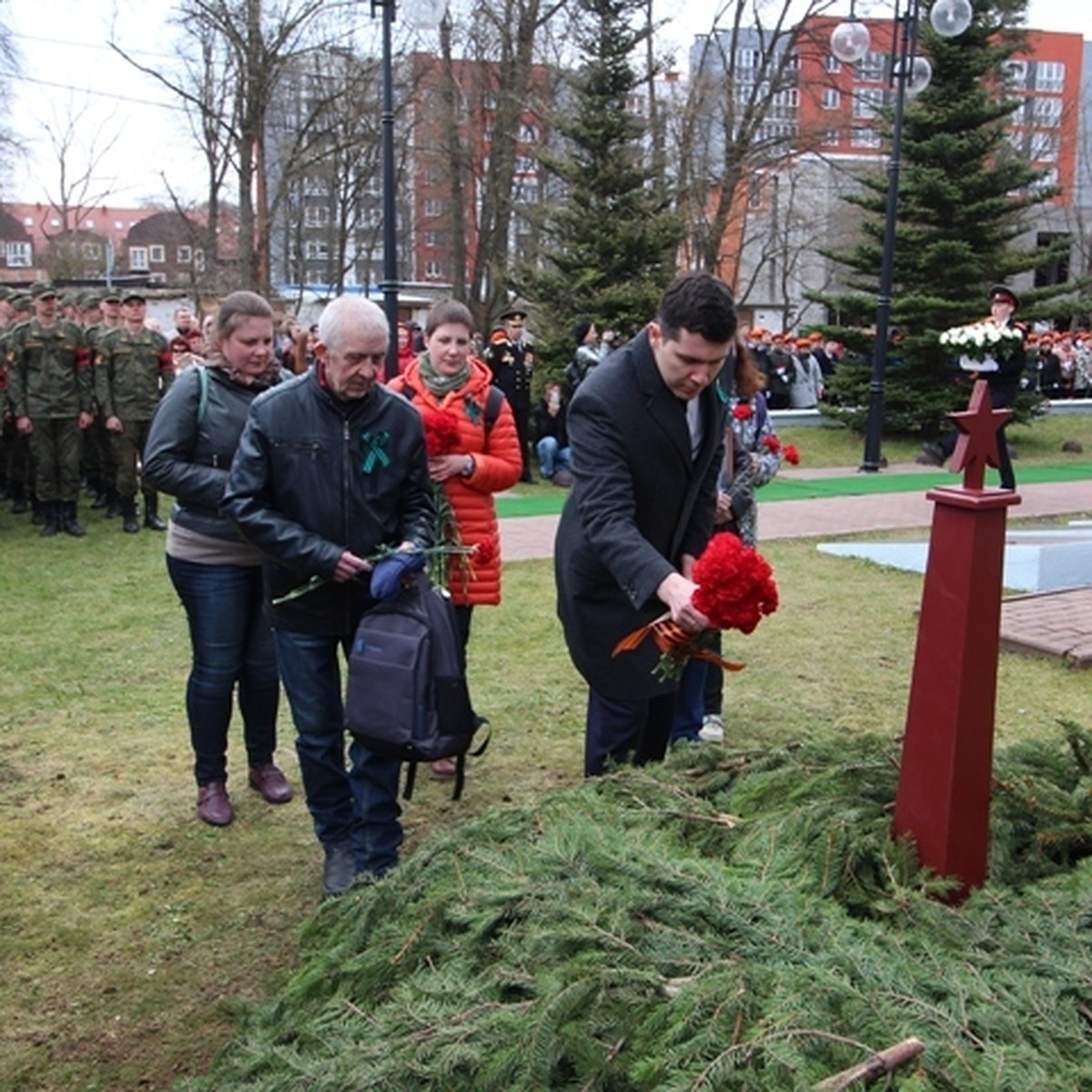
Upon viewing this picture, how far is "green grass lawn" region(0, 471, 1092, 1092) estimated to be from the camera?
3.56 meters

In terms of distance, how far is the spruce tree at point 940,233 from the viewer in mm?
20031

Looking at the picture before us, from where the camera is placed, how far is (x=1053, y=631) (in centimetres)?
752

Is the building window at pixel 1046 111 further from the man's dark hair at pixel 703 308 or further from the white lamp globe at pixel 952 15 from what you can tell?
the man's dark hair at pixel 703 308

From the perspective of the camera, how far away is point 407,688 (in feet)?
12.5

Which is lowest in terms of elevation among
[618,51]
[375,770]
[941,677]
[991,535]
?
[375,770]

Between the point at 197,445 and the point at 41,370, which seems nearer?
the point at 197,445

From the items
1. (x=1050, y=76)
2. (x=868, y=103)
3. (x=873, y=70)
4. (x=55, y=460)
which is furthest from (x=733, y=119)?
(x=1050, y=76)

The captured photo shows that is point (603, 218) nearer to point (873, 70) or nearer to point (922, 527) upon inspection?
point (922, 527)

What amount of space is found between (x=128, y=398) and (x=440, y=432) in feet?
25.6

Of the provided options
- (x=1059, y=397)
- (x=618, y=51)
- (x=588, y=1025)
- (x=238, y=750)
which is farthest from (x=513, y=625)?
(x=1059, y=397)

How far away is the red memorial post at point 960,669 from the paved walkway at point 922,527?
4548 mm

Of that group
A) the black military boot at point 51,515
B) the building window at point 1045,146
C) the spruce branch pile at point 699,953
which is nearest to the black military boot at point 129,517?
the black military boot at point 51,515

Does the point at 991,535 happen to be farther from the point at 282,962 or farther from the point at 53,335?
the point at 53,335

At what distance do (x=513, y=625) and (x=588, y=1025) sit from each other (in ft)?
18.8
